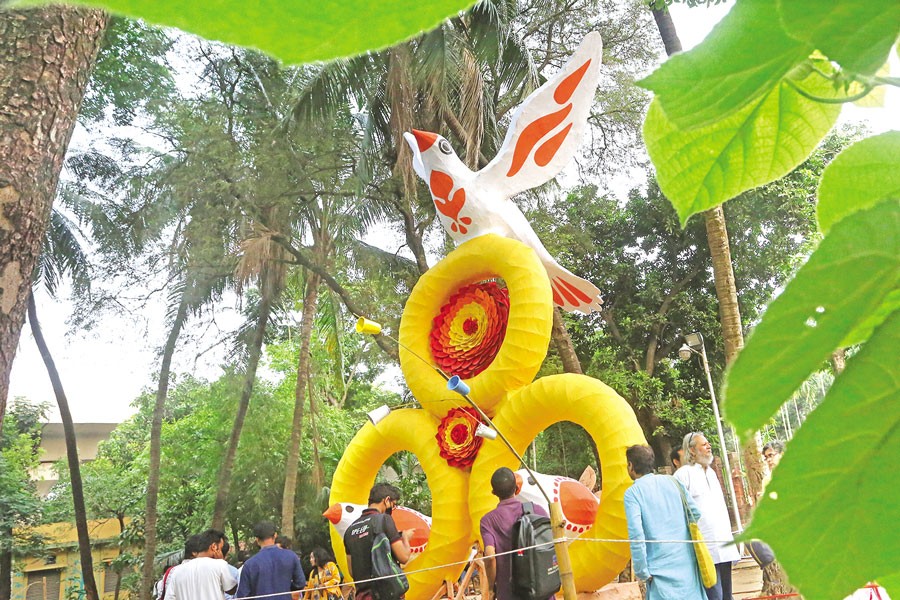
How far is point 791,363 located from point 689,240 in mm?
9201

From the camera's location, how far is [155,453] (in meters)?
8.73

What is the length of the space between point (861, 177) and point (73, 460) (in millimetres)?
9755

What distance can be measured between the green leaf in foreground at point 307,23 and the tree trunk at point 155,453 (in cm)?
866

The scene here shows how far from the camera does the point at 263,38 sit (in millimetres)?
101

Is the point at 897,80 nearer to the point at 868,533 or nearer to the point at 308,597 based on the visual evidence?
the point at 868,533

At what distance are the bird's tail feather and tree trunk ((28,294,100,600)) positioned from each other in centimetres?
654

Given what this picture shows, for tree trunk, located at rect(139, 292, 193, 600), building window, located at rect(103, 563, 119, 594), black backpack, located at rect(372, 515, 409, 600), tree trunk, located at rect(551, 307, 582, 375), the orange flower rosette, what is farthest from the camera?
building window, located at rect(103, 563, 119, 594)

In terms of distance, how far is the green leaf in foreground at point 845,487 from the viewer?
12 cm

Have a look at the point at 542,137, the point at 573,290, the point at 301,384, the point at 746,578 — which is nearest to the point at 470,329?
the point at 573,290

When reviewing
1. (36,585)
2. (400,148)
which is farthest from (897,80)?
(36,585)

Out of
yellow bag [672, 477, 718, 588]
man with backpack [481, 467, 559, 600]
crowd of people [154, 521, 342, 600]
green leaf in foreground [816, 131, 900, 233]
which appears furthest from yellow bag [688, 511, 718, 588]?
green leaf in foreground [816, 131, 900, 233]

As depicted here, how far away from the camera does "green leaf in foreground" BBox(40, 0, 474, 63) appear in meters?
0.10

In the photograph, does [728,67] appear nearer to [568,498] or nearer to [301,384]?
[568,498]

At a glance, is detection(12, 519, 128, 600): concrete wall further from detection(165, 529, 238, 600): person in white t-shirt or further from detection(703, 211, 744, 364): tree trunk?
detection(703, 211, 744, 364): tree trunk
